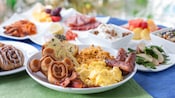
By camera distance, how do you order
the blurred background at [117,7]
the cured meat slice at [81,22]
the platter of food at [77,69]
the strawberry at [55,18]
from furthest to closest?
1. the blurred background at [117,7]
2. the strawberry at [55,18]
3. the cured meat slice at [81,22]
4. the platter of food at [77,69]

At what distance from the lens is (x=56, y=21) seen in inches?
75.8

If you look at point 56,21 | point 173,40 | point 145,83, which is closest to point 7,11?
point 56,21

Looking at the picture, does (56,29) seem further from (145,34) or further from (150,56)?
(150,56)

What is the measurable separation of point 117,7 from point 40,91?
268cm

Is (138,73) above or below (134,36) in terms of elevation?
below

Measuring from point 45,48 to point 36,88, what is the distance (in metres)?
0.16

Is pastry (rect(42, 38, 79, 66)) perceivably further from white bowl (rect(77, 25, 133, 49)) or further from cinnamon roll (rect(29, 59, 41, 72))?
white bowl (rect(77, 25, 133, 49))

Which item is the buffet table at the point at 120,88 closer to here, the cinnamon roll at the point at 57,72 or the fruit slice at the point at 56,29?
the cinnamon roll at the point at 57,72

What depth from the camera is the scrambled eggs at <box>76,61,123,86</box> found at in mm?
1051

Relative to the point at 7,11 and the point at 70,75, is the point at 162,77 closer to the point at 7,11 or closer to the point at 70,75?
the point at 70,75

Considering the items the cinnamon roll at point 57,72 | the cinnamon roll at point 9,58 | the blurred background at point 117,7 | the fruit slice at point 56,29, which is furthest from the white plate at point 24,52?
the blurred background at point 117,7

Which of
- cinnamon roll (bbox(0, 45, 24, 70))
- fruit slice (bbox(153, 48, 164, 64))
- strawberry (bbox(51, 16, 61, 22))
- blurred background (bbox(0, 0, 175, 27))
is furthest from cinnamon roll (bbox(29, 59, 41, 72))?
blurred background (bbox(0, 0, 175, 27))

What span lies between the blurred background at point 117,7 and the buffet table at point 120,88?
7.08 feet

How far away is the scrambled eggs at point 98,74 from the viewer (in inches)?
41.4
